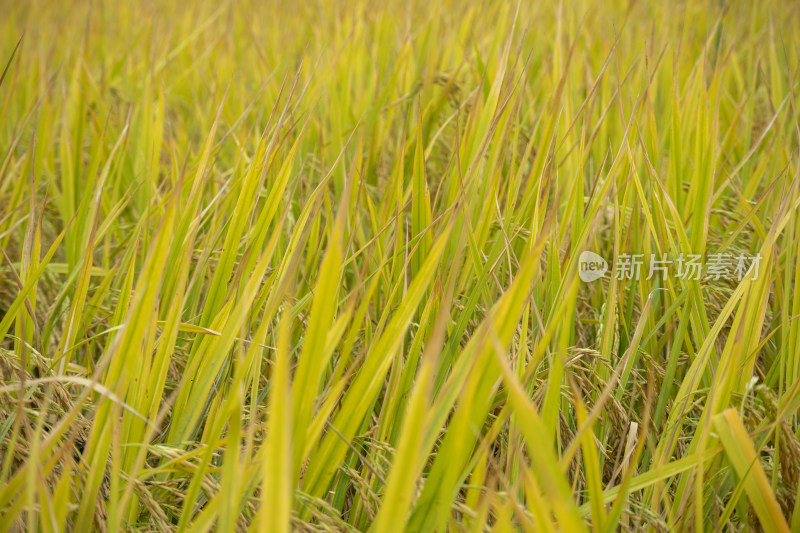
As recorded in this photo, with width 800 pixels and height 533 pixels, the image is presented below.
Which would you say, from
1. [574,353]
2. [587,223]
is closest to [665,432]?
[574,353]

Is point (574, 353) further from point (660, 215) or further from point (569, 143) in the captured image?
point (569, 143)

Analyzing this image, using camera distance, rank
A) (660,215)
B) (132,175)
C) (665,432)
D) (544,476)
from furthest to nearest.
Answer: (132,175), (660,215), (665,432), (544,476)

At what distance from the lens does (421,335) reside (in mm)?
785

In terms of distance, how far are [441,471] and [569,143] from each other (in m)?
0.81

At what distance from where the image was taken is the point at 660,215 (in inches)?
38.8

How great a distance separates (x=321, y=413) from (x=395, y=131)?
3.89 feet

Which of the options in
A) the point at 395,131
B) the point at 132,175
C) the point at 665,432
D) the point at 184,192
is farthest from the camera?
the point at 395,131

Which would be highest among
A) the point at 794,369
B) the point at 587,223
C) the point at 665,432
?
the point at 587,223

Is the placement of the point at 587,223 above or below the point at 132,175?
above

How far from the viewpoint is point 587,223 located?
85 cm

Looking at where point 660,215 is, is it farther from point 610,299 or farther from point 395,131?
point 395,131

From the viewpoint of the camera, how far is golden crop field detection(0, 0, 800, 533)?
56 centimetres

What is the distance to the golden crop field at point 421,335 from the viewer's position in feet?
1.83

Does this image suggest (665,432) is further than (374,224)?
No
